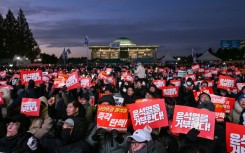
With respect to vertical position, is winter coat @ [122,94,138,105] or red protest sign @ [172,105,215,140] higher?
red protest sign @ [172,105,215,140]

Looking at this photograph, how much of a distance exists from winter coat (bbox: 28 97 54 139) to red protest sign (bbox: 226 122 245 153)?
8.45 feet

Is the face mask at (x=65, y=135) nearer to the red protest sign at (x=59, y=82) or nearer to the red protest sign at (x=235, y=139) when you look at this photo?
the red protest sign at (x=235, y=139)

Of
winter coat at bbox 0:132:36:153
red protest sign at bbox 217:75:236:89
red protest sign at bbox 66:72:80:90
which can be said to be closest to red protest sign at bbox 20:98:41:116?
winter coat at bbox 0:132:36:153

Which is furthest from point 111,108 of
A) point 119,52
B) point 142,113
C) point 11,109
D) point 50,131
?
point 119,52

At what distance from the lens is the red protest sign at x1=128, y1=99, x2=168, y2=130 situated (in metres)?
4.88

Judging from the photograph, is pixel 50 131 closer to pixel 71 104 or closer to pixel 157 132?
pixel 71 104

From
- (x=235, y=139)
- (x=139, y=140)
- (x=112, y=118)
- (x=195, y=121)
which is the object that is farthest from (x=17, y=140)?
(x=235, y=139)

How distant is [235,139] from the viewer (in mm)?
4207

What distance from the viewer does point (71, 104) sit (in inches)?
205

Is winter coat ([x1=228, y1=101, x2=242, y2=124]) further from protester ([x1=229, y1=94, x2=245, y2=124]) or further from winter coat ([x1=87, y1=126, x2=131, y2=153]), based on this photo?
winter coat ([x1=87, y1=126, x2=131, y2=153])

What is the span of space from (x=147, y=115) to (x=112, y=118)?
1.63 feet

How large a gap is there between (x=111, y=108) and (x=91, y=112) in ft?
5.39

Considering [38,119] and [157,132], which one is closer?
[157,132]

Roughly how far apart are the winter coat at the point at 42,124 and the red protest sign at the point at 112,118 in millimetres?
869
